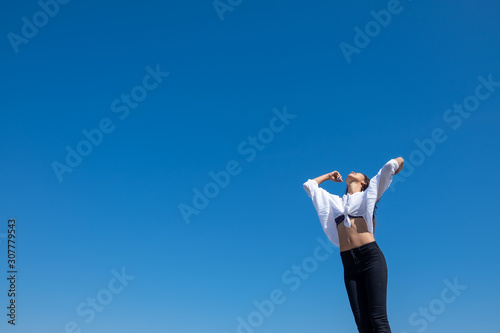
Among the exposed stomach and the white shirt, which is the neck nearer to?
the white shirt

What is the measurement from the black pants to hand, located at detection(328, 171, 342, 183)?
1.36m

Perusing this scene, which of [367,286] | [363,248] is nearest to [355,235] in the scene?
[363,248]

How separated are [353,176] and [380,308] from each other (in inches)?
69.4

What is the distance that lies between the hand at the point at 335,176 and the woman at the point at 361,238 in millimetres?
370

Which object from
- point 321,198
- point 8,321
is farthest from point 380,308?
point 8,321

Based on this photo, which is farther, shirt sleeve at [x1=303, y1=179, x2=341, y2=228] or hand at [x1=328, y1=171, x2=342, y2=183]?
hand at [x1=328, y1=171, x2=342, y2=183]

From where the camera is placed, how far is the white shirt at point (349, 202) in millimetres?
4957

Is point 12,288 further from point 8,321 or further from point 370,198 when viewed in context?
point 370,198

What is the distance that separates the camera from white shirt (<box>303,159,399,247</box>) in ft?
16.3

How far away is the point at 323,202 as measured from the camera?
5.42 m

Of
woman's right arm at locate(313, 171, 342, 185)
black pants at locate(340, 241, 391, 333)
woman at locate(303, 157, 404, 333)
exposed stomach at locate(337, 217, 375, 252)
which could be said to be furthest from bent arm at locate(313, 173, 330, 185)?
black pants at locate(340, 241, 391, 333)

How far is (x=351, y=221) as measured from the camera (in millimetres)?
5066

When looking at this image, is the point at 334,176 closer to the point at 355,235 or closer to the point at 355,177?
the point at 355,177

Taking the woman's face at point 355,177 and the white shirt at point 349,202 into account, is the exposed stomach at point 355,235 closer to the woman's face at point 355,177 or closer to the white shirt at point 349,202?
the white shirt at point 349,202
